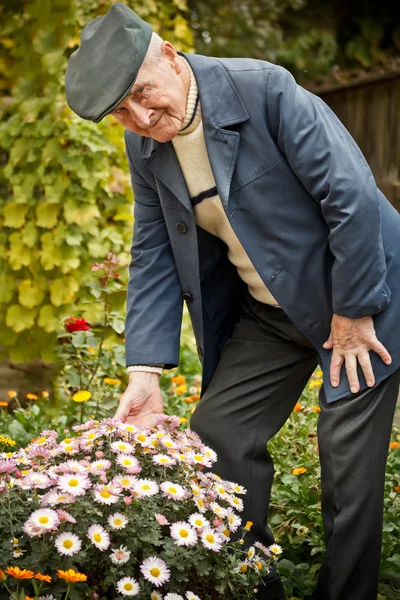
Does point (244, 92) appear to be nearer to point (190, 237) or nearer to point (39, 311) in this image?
point (190, 237)

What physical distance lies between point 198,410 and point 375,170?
5.94m

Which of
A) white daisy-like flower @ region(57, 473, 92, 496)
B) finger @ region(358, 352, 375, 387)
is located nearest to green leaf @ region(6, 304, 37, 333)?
finger @ region(358, 352, 375, 387)

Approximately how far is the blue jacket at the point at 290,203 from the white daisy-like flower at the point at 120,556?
76 centimetres

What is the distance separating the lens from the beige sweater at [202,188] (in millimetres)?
2289

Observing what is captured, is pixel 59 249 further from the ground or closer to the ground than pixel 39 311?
further from the ground

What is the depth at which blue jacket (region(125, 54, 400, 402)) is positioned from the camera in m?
2.14

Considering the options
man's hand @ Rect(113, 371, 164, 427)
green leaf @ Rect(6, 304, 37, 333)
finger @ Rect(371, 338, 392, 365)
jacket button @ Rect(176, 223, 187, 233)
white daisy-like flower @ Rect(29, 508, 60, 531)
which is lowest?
green leaf @ Rect(6, 304, 37, 333)

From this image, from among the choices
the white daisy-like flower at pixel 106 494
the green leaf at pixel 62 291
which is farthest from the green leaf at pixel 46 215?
the white daisy-like flower at pixel 106 494

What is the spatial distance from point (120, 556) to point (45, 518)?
181 millimetres

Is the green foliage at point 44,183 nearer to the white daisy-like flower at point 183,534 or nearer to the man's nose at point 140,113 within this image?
the man's nose at point 140,113

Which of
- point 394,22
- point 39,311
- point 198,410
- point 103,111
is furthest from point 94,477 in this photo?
point 394,22

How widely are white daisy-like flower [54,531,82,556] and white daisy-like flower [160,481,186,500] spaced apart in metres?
0.25

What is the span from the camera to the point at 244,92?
2.24m

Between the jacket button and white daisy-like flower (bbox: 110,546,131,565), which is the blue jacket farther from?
white daisy-like flower (bbox: 110,546,131,565)
